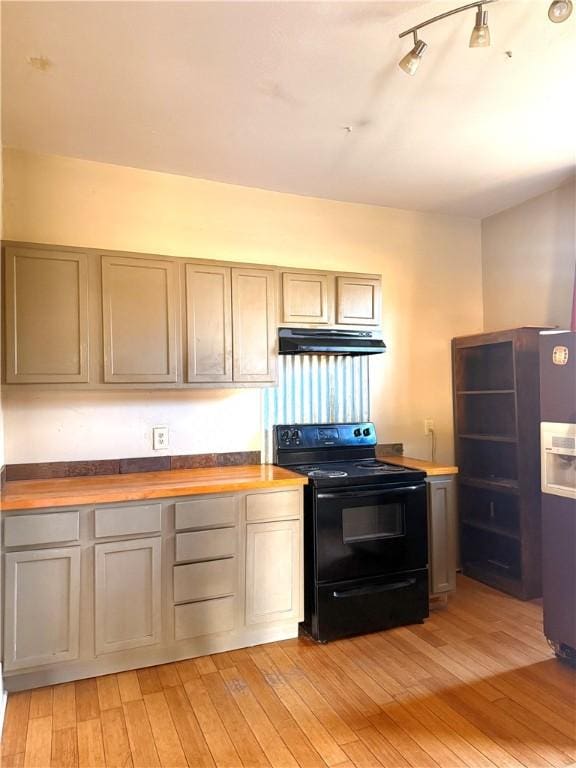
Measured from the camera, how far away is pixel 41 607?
2240mm

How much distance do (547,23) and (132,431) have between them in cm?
271

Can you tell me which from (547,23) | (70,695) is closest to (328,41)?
(547,23)

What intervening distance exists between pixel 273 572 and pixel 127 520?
0.83 meters

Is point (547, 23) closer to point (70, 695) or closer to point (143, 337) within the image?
point (143, 337)

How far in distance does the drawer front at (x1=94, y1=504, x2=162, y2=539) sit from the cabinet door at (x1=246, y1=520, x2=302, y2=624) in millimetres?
489

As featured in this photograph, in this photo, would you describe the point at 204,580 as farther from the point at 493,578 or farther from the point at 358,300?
the point at 493,578

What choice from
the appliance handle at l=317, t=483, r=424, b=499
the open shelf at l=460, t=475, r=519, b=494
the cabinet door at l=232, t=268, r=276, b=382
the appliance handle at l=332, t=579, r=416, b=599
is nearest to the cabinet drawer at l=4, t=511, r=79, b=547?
the cabinet door at l=232, t=268, r=276, b=382

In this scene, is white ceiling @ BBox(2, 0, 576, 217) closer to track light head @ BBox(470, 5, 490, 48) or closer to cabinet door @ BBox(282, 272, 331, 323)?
track light head @ BBox(470, 5, 490, 48)

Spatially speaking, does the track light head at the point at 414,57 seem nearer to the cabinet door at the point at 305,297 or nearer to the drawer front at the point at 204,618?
the cabinet door at the point at 305,297

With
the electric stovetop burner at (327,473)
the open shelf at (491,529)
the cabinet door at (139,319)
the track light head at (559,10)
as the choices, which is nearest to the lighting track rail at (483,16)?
the track light head at (559,10)

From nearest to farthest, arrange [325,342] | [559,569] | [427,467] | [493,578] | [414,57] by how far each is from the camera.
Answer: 1. [414,57]
2. [559,569]
3. [325,342]
4. [427,467]
5. [493,578]

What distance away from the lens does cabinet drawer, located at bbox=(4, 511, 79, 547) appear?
86.4 inches

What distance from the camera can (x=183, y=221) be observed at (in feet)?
10.2

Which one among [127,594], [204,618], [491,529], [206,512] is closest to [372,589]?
[204,618]
